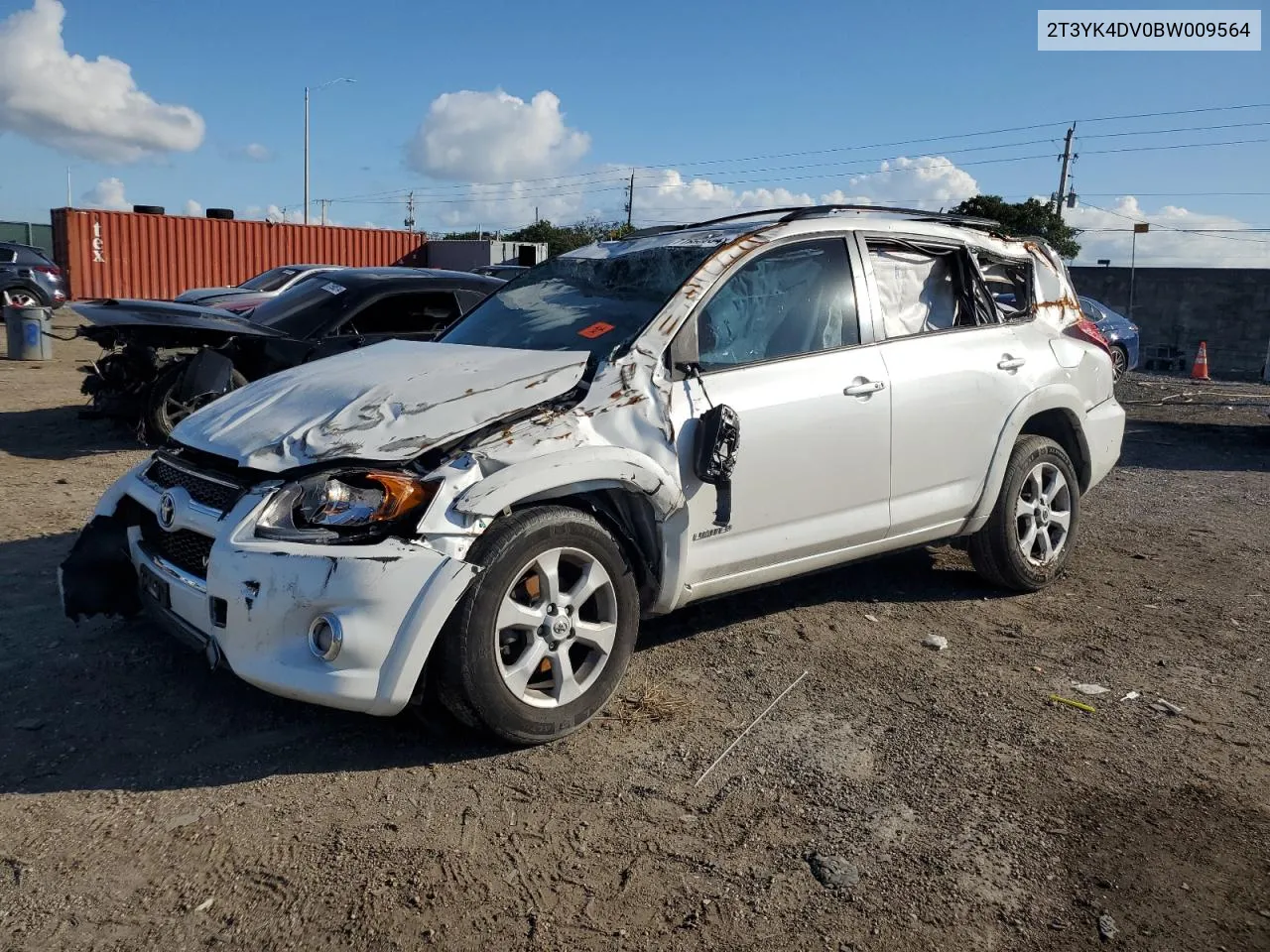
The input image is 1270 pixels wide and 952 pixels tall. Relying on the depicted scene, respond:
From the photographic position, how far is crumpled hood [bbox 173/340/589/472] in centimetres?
344

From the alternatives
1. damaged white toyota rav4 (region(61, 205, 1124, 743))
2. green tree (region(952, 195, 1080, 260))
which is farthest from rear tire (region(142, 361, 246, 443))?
green tree (region(952, 195, 1080, 260))

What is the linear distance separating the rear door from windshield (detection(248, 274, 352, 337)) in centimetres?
488

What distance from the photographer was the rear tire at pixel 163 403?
812cm

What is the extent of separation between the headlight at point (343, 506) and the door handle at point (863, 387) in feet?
6.19

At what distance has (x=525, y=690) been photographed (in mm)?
3520

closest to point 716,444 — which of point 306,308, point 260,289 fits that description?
point 306,308

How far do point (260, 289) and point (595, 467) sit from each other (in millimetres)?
12537

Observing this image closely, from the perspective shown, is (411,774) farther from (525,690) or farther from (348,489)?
(348,489)

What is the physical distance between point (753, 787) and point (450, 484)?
4.38ft

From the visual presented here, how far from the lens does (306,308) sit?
844 centimetres

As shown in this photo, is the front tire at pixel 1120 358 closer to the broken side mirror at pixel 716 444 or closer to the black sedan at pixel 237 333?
the black sedan at pixel 237 333

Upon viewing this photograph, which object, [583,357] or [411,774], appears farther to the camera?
[583,357]

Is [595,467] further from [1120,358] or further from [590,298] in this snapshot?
[1120,358]

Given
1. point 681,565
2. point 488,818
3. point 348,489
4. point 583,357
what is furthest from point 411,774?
point 583,357
